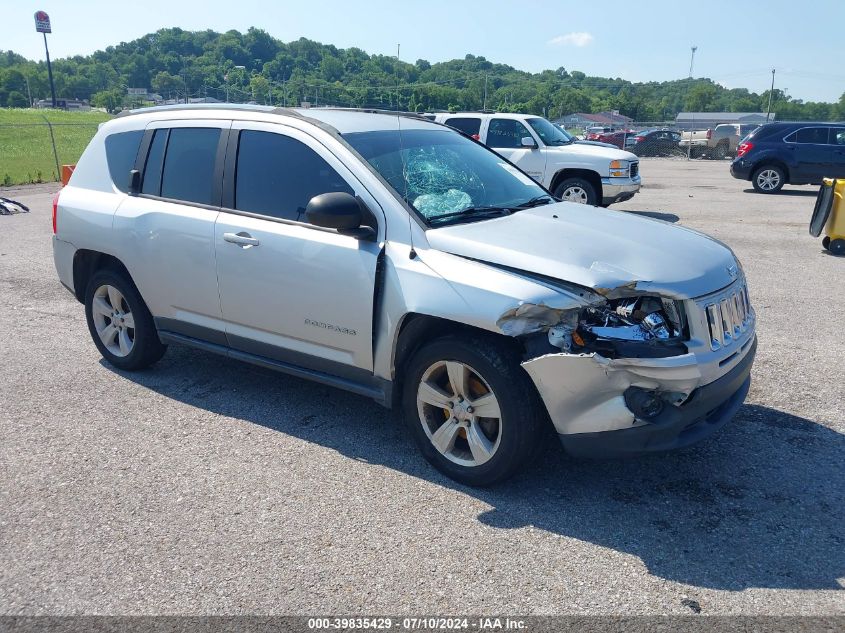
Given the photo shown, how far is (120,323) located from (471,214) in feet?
9.79

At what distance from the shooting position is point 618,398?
10.9 ft

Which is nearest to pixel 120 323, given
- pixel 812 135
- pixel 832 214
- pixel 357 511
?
pixel 357 511

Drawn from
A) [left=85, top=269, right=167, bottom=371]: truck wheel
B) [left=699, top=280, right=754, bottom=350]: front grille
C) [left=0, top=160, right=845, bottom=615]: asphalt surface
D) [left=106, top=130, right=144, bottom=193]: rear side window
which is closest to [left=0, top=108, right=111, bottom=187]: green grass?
[left=106, top=130, right=144, bottom=193]: rear side window

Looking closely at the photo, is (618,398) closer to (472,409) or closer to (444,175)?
Answer: (472,409)

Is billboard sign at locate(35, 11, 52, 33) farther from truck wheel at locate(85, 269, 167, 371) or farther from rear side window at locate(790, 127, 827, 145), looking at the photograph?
truck wheel at locate(85, 269, 167, 371)

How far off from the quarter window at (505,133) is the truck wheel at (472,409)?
10.8 meters

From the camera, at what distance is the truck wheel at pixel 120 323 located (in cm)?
529

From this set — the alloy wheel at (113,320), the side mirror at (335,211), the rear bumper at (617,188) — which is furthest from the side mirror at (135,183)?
the rear bumper at (617,188)

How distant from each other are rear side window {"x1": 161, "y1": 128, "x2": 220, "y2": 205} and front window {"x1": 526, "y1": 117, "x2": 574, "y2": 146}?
9.84 meters

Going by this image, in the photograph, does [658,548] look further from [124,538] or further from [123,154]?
[123,154]

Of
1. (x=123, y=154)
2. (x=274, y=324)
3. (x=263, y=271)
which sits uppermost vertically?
(x=123, y=154)

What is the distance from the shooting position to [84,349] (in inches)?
242

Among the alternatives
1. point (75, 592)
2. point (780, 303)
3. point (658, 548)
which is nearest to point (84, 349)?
point (75, 592)

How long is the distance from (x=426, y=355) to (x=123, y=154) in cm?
312
